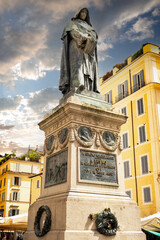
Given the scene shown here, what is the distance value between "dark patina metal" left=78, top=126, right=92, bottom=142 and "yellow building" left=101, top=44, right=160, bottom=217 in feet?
55.2

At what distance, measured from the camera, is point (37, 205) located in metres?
8.02

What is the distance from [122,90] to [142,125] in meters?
6.26

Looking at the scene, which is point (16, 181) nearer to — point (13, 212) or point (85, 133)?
point (13, 212)

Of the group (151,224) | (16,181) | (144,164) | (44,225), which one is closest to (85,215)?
(44,225)

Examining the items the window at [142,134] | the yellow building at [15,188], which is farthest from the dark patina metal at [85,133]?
the yellow building at [15,188]

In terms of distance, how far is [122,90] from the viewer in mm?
30641

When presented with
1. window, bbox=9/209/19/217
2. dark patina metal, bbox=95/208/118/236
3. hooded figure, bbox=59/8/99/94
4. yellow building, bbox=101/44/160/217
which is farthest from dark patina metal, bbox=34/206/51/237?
window, bbox=9/209/19/217

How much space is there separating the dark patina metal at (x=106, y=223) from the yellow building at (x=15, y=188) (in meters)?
43.4

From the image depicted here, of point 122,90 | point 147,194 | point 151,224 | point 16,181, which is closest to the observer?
point 151,224

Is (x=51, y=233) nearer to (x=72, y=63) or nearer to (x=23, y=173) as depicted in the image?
(x=72, y=63)

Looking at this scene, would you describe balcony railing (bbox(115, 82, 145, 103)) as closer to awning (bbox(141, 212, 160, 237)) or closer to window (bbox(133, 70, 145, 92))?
window (bbox(133, 70, 145, 92))

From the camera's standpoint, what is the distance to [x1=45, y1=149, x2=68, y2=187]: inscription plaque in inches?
294

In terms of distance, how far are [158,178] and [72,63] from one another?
1658cm

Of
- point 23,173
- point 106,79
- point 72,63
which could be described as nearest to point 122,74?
point 106,79
